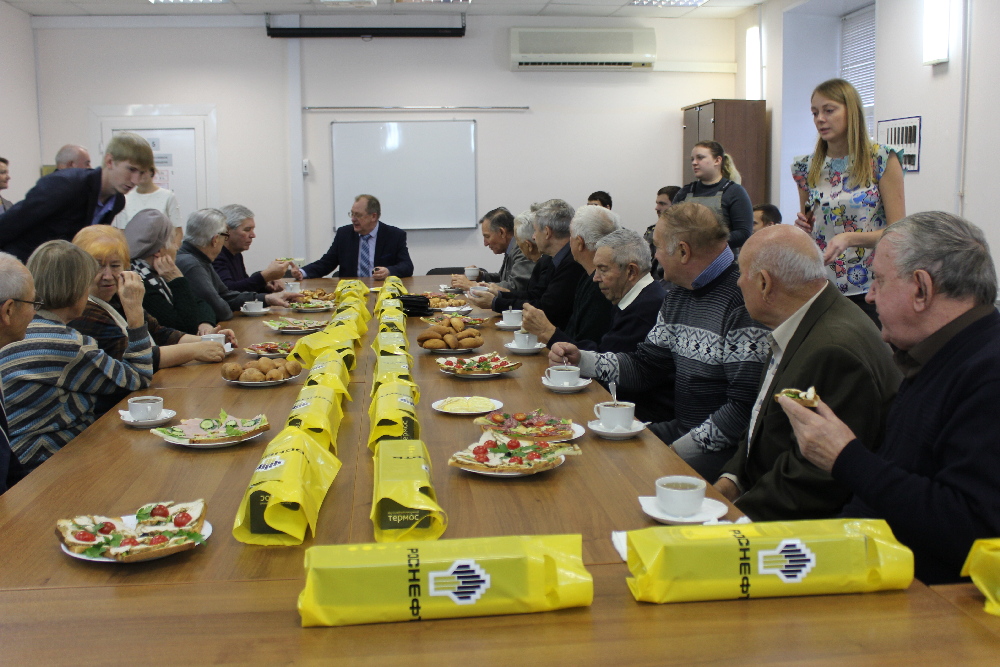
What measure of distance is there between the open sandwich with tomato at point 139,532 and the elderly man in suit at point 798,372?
1.25 meters

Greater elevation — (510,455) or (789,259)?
(789,259)

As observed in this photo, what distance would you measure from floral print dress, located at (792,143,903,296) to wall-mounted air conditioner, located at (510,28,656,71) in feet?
18.7

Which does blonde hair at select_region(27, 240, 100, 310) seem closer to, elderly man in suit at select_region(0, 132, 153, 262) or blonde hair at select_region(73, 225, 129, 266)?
blonde hair at select_region(73, 225, 129, 266)

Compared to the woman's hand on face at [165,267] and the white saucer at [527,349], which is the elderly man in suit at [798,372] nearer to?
the white saucer at [527,349]

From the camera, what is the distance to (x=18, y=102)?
8.24 m

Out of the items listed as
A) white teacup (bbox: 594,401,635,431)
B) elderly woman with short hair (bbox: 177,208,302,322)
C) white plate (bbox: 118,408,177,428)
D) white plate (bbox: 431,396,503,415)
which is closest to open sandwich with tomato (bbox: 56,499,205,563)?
white plate (bbox: 118,408,177,428)

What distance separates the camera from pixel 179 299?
4.19 m

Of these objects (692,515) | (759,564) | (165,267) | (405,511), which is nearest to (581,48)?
(165,267)

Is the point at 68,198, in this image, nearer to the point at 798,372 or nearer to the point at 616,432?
the point at 616,432

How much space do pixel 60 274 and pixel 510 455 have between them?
146 cm

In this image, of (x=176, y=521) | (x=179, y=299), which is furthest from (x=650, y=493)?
(x=179, y=299)

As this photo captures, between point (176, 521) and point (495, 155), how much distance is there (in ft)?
26.1

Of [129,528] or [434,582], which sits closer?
[434,582]

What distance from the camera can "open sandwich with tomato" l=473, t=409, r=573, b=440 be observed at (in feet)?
6.97
